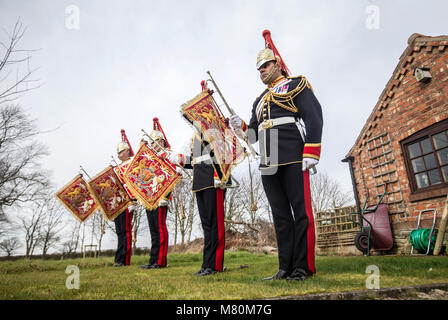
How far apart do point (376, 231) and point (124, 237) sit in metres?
6.46

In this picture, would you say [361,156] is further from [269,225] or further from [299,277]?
[269,225]

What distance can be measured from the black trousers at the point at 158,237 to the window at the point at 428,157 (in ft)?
19.7

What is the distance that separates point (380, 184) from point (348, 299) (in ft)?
23.2

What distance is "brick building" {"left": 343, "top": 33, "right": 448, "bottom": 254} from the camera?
6449mm

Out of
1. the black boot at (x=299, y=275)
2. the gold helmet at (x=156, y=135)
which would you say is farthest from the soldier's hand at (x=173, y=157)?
the black boot at (x=299, y=275)

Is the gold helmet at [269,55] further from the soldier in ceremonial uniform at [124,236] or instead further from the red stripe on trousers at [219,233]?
the soldier in ceremonial uniform at [124,236]

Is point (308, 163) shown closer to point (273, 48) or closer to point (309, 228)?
point (309, 228)

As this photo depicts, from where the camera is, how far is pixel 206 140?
158 inches

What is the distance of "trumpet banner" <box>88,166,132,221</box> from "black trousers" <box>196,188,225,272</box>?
10.6ft

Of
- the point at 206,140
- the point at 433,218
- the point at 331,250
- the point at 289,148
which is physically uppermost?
the point at 206,140

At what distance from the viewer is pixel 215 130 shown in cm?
402

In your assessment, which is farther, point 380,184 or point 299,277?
point 380,184

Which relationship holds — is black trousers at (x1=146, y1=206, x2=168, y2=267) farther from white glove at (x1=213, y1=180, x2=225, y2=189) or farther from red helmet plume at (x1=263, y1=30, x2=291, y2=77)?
red helmet plume at (x1=263, y1=30, x2=291, y2=77)
